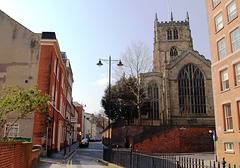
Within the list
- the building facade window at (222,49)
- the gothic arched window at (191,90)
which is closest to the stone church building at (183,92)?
the gothic arched window at (191,90)

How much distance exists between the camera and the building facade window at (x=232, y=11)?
57.4ft

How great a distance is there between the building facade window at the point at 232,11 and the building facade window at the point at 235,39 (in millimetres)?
1193

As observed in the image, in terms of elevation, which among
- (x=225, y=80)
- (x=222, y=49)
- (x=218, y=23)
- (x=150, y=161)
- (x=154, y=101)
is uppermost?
(x=218, y=23)

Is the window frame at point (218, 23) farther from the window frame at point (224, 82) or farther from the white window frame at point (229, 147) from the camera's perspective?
the white window frame at point (229, 147)

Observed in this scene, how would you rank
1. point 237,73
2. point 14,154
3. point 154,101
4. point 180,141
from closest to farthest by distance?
point 14,154 < point 237,73 < point 180,141 < point 154,101

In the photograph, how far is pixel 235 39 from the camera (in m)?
17.2

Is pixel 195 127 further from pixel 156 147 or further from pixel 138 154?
pixel 138 154

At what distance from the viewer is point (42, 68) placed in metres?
21.6

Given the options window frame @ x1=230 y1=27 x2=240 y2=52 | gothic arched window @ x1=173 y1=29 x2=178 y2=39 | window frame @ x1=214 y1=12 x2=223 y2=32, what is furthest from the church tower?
window frame @ x1=230 y1=27 x2=240 y2=52

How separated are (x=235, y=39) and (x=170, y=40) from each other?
155 feet

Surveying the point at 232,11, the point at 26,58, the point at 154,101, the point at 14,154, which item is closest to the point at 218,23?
the point at 232,11

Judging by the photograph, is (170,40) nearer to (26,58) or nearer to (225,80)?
(225,80)

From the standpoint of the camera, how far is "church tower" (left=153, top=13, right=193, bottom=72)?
62828mm

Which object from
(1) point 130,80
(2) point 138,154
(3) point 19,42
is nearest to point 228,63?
(2) point 138,154
